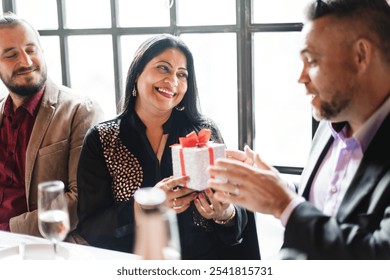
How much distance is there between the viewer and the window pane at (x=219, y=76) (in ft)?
7.50

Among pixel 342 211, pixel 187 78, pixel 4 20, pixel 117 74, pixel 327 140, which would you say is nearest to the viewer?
pixel 342 211

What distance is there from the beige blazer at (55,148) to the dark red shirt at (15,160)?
65 millimetres

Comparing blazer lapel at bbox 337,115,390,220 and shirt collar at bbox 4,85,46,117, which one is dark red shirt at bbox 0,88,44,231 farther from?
blazer lapel at bbox 337,115,390,220

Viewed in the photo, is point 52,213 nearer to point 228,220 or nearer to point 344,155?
point 228,220

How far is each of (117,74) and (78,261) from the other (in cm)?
131

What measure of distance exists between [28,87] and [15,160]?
0.31 metres

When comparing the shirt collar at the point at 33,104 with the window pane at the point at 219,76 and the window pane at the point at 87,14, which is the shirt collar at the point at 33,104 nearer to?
the window pane at the point at 87,14

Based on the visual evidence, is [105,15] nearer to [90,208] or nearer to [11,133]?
[11,133]

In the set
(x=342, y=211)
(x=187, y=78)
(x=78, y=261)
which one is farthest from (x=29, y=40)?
(x=342, y=211)

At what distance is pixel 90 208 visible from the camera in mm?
1855

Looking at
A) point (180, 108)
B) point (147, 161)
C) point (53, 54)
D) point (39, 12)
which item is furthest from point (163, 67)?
point (39, 12)

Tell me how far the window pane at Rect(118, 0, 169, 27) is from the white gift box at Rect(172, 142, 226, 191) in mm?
1000

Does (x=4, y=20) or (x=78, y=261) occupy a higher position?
(x=4, y=20)

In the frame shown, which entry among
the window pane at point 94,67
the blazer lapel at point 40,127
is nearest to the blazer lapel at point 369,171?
the blazer lapel at point 40,127
